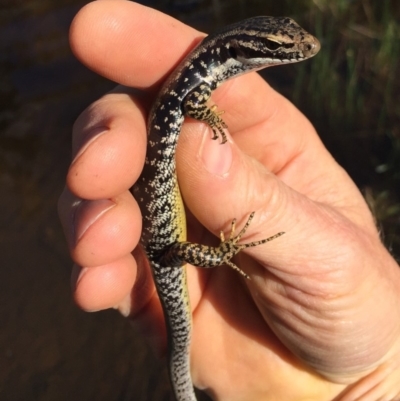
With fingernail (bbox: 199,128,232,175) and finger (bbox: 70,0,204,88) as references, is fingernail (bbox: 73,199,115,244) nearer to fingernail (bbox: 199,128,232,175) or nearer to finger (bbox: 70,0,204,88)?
fingernail (bbox: 199,128,232,175)

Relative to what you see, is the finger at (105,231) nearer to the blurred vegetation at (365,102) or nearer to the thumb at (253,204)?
the thumb at (253,204)

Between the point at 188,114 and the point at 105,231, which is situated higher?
the point at 188,114

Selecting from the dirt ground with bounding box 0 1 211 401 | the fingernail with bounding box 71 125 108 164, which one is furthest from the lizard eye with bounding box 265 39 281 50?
the dirt ground with bounding box 0 1 211 401

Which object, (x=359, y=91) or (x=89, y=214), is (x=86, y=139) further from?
(x=359, y=91)

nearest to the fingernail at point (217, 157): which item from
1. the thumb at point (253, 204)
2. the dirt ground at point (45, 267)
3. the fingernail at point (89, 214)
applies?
the thumb at point (253, 204)

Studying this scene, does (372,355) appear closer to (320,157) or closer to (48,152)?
(320,157)

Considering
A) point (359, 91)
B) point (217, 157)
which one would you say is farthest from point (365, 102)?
point (217, 157)

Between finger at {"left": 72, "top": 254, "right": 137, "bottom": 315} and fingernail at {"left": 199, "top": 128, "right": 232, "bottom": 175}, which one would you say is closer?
fingernail at {"left": 199, "top": 128, "right": 232, "bottom": 175}
